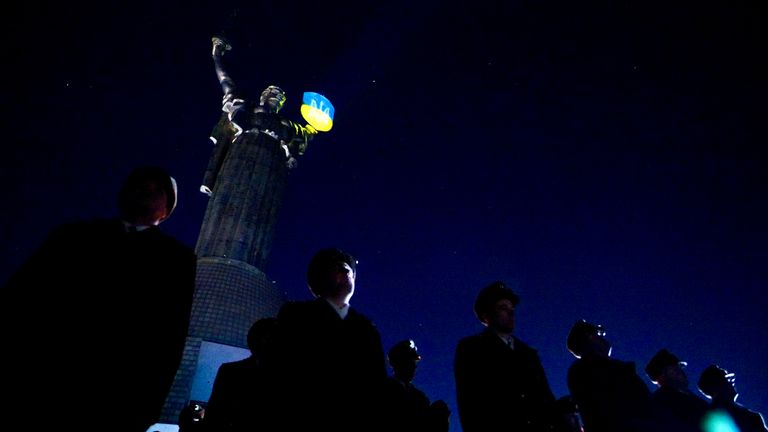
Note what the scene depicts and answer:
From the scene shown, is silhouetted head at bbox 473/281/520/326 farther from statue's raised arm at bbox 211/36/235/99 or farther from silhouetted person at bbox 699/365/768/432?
statue's raised arm at bbox 211/36/235/99

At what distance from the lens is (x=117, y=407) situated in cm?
184

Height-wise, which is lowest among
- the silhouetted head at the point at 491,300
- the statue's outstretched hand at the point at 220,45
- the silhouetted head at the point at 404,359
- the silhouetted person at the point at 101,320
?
the silhouetted person at the point at 101,320

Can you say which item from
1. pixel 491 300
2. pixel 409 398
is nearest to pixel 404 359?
pixel 409 398

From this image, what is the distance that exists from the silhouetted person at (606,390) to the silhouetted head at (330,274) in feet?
9.41

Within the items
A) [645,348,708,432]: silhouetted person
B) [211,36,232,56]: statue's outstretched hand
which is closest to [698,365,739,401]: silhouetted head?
[645,348,708,432]: silhouetted person

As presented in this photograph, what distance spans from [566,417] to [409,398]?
7.73ft

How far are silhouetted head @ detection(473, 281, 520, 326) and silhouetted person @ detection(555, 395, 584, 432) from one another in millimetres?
956

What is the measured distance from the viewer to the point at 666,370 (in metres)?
5.23

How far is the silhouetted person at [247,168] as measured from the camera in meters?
20.5

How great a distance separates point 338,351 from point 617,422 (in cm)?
299

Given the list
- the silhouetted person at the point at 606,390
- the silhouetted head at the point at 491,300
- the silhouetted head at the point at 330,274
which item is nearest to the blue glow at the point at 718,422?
the silhouetted person at the point at 606,390

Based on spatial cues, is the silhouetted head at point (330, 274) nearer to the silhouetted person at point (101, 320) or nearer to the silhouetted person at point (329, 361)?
the silhouetted person at point (329, 361)

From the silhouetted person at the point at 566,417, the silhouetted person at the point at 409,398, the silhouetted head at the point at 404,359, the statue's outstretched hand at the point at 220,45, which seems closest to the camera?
→ the silhouetted person at the point at 566,417

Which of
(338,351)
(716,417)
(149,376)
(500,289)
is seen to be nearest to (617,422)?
(500,289)
